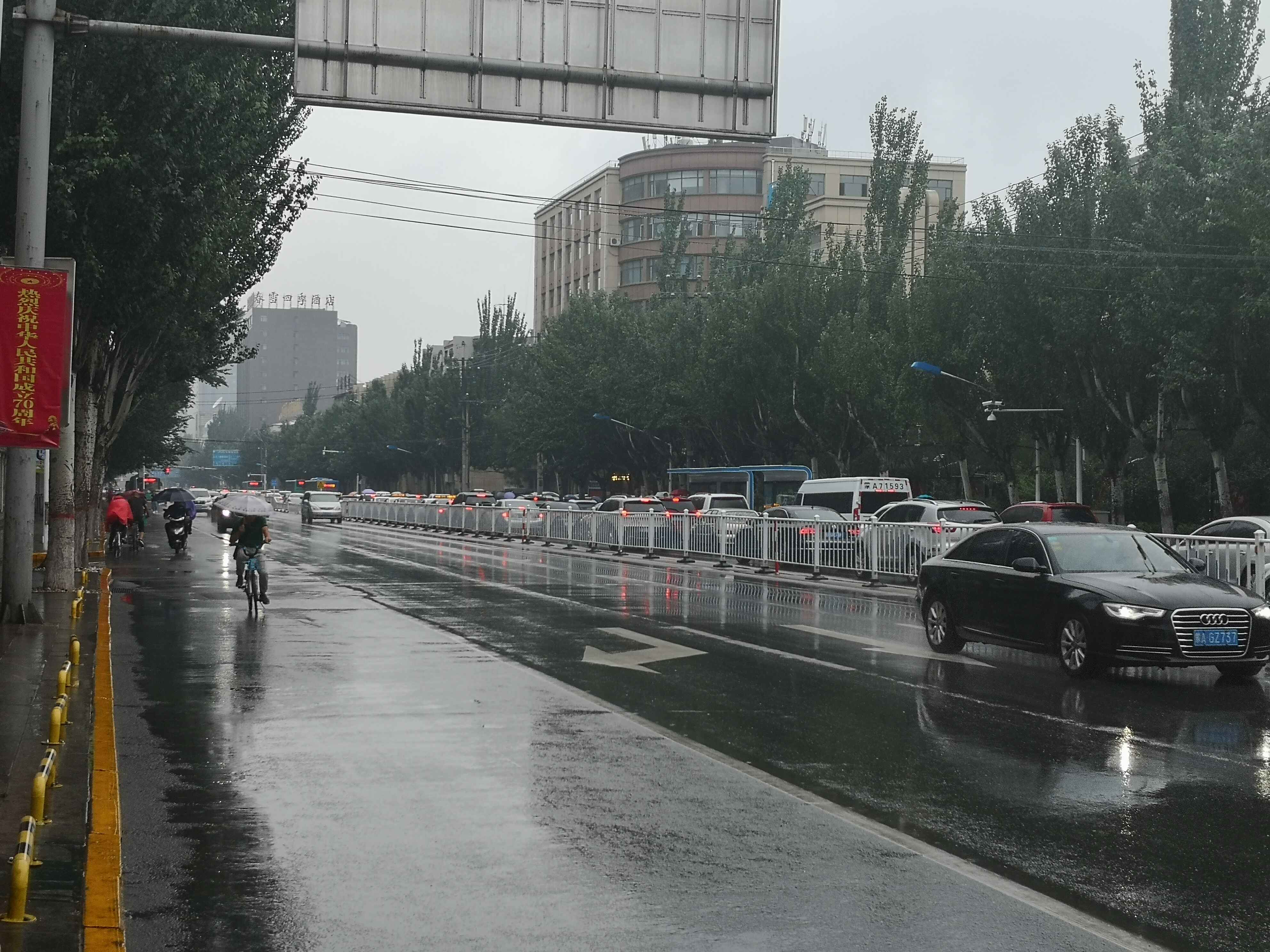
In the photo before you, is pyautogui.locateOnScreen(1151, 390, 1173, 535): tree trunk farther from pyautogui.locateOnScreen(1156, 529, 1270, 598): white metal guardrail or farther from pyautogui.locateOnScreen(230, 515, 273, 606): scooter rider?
pyautogui.locateOnScreen(230, 515, 273, 606): scooter rider

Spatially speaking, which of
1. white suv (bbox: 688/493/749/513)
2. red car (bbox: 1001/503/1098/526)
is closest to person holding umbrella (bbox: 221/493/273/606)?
red car (bbox: 1001/503/1098/526)

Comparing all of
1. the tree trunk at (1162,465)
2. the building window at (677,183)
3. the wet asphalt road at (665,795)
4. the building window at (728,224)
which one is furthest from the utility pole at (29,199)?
the building window at (677,183)

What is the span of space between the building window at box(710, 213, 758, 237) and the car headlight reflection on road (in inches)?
3863

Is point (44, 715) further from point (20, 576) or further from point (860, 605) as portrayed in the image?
point (860, 605)

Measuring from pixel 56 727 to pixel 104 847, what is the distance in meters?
2.32

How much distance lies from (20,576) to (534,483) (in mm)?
110438

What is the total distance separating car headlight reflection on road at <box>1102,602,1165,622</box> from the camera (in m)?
12.6

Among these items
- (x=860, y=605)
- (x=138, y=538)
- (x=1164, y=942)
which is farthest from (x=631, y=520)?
(x=1164, y=942)

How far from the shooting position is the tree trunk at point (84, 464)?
983 inches

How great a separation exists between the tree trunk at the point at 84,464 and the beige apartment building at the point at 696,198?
69.2m

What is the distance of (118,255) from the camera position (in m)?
18.5

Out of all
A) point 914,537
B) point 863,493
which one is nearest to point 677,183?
point 863,493

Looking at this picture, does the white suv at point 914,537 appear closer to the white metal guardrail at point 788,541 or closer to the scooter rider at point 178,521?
the white metal guardrail at point 788,541

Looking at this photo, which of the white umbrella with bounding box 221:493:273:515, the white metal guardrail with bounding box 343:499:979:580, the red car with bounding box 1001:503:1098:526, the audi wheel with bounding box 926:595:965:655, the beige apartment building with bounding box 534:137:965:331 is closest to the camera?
the audi wheel with bounding box 926:595:965:655
